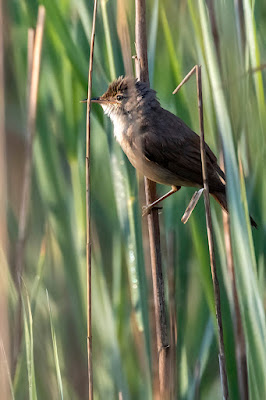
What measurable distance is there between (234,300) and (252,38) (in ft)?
1.95

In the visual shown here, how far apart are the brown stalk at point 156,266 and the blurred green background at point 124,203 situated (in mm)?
25

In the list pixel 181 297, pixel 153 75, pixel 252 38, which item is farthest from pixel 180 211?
pixel 252 38

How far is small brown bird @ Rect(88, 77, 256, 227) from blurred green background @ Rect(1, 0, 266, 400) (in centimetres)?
15

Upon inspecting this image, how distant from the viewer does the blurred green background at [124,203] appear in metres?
1.30

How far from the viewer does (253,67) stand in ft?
4.35

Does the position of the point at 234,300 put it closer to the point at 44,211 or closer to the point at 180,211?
the point at 180,211

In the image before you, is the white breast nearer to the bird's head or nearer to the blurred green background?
the bird's head

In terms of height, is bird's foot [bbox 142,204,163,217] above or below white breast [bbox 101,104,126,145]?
below

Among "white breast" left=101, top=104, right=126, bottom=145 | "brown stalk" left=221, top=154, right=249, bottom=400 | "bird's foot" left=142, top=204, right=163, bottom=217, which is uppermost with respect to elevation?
"white breast" left=101, top=104, right=126, bottom=145

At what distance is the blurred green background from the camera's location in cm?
130

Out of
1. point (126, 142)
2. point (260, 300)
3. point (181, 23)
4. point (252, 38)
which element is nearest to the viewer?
point (260, 300)

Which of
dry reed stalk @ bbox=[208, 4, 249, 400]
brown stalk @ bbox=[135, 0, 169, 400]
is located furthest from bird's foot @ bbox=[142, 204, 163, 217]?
dry reed stalk @ bbox=[208, 4, 249, 400]

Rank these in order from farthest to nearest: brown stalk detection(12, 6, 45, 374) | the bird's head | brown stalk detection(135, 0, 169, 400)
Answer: the bird's head < brown stalk detection(12, 6, 45, 374) < brown stalk detection(135, 0, 169, 400)

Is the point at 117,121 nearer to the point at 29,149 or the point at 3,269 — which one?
the point at 29,149
